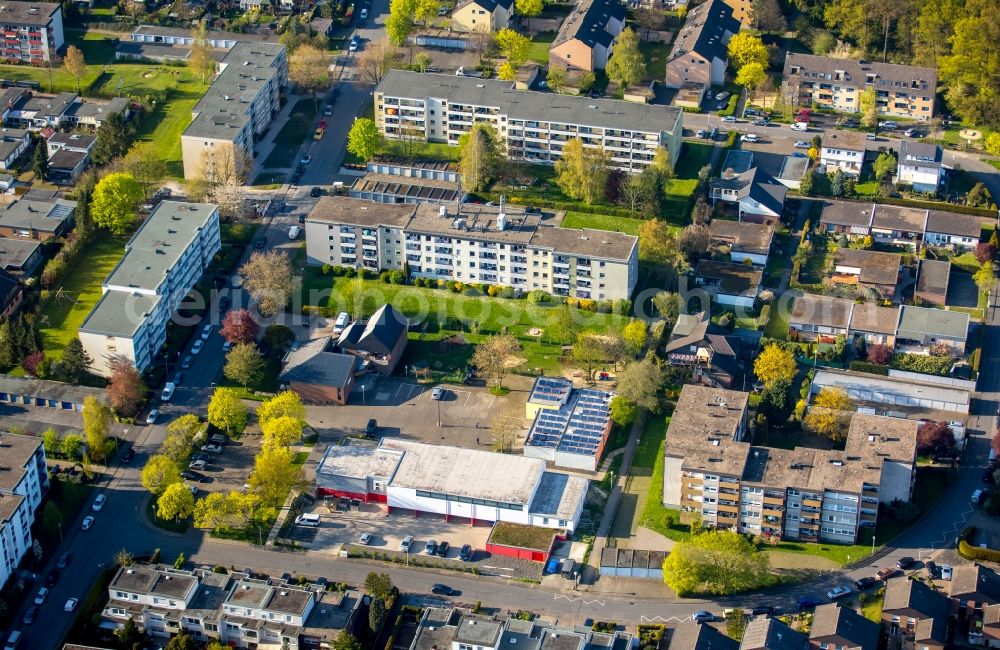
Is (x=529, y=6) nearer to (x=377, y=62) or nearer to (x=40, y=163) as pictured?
(x=377, y=62)

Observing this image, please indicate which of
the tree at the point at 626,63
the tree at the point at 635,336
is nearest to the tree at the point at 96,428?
the tree at the point at 635,336

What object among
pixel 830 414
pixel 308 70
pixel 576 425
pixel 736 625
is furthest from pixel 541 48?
pixel 736 625

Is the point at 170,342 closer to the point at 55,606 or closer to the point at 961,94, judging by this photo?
the point at 55,606

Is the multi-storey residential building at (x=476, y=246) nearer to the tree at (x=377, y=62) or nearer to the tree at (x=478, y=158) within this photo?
the tree at (x=478, y=158)

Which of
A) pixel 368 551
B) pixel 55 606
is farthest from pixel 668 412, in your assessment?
pixel 55 606

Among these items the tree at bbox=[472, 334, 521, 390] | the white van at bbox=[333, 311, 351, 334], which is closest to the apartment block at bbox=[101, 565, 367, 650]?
the tree at bbox=[472, 334, 521, 390]

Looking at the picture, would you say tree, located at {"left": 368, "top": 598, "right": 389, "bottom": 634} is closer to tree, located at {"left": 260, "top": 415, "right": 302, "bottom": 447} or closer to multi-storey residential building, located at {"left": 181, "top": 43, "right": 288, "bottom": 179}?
tree, located at {"left": 260, "top": 415, "right": 302, "bottom": 447}
